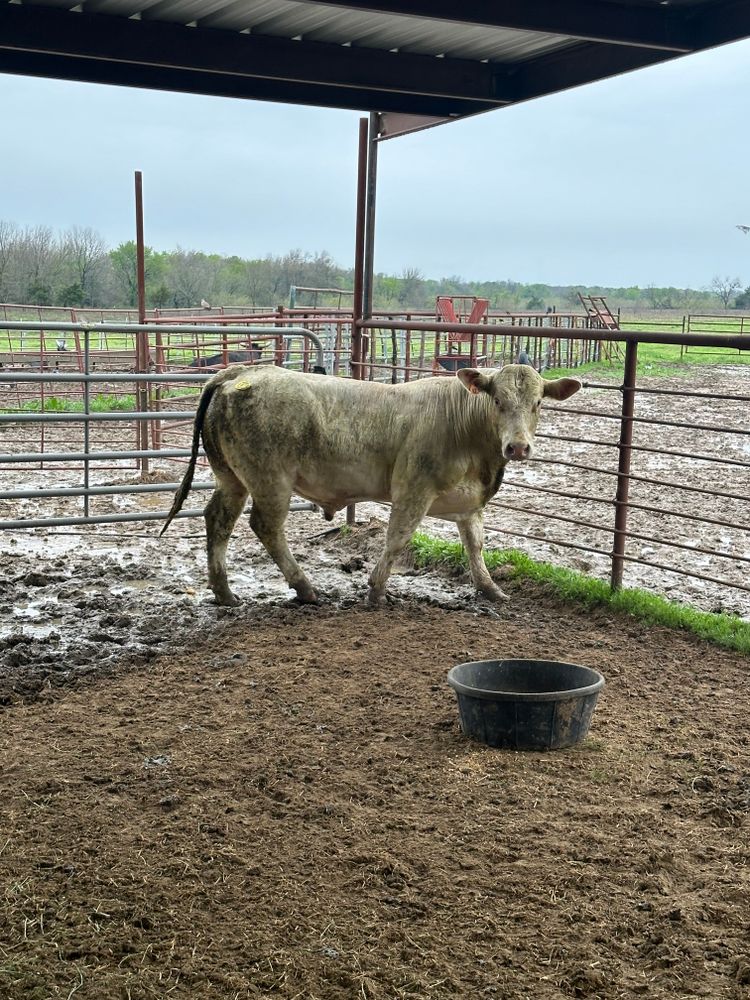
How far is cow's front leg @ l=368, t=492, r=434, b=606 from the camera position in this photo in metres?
6.54

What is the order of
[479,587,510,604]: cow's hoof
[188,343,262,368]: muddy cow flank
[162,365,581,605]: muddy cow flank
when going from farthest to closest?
[188,343,262,368]: muddy cow flank
[479,587,510,604]: cow's hoof
[162,365,581,605]: muddy cow flank

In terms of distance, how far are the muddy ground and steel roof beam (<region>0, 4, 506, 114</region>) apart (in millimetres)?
3482

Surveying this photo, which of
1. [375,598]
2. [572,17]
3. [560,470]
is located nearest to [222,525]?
[375,598]

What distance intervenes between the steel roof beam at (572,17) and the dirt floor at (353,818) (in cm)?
339

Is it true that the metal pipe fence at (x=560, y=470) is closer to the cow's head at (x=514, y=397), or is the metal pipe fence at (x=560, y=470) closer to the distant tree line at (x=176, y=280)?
the cow's head at (x=514, y=397)

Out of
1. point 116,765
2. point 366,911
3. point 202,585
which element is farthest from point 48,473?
point 366,911

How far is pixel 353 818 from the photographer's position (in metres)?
3.70

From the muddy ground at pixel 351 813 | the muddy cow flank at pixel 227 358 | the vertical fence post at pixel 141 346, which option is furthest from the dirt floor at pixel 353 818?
the vertical fence post at pixel 141 346

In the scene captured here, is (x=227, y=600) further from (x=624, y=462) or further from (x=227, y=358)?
(x=227, y=358)

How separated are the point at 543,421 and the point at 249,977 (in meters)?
12.5

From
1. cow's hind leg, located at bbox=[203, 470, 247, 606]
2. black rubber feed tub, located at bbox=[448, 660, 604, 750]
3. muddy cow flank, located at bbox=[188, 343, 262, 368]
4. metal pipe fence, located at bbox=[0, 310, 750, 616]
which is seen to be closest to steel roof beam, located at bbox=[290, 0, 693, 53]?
metal pipe fence, located at bbox=[0, 310, 750, 616]

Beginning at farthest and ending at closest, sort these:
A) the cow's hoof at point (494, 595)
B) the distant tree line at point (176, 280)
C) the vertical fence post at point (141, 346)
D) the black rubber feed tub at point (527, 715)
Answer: the distant tree line at point (176, 280) < the vertical fence post at point (141, 346) < the cow's hoof at point (494, 595) < the black rubber feed tub at point (527, 715)

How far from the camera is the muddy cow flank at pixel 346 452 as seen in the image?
255 inches

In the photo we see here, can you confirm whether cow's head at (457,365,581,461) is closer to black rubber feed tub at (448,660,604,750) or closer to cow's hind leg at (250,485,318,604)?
cow's hind leg at (250,485,318,604)
